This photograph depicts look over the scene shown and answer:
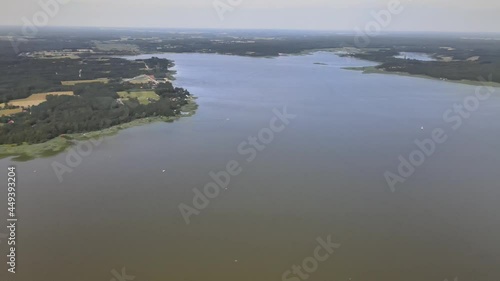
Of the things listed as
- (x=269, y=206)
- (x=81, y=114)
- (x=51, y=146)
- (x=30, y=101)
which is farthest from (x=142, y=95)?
(x=269, y=206)

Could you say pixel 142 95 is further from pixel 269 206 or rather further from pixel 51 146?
pixel 269 206

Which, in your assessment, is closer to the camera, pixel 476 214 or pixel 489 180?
pixel 476 214

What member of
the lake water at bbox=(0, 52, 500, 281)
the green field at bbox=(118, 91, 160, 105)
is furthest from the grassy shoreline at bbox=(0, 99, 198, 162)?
the green field at bbox=(118, 91, 160, 105)

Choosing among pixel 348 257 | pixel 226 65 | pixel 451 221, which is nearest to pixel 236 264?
pixel 348 257

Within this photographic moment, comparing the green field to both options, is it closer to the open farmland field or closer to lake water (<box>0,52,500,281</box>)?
the open farmland field

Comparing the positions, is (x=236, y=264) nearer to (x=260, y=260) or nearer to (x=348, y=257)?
(x=260, y=260)

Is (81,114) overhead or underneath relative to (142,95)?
overhead
